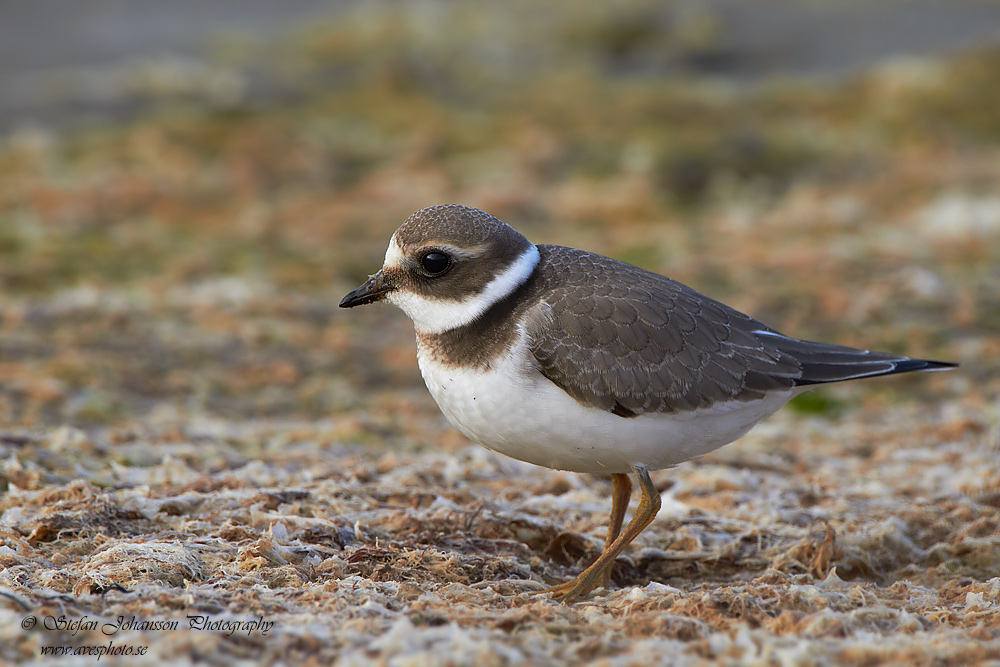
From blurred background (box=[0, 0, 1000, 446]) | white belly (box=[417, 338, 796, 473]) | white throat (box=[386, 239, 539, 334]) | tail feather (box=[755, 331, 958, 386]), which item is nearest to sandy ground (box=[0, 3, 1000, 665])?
blurred background (box=[0, 0, 1000, 446])

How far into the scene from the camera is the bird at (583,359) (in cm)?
557

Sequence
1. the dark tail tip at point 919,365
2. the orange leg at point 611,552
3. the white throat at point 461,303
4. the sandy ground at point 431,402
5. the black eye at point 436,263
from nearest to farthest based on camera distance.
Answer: the sandy ground at point 431,402 → the orange leg at point 611,552 → the white throat at point 461,303 → the black eye at point 436,263 → the dark tail tip at point 919,365

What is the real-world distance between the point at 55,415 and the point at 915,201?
1209 centimetres

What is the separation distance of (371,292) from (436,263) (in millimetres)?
507

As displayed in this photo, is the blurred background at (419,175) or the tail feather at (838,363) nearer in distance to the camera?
the tail feather at (838,363)

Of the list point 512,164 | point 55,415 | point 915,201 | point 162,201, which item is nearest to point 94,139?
point 162,201

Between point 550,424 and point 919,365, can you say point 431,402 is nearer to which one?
point 550,424

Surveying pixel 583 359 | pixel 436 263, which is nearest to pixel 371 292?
pixel 436 263

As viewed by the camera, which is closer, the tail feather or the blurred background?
the tail feather

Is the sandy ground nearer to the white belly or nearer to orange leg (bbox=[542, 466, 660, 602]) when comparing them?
orange leg (bbox=[542, 466, 660, 602])

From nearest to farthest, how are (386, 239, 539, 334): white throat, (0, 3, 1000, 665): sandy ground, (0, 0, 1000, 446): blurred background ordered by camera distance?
(0, 3, 1000, 665): sandy ground
(386, 239, 539, 334): white throat
(0, 0, 1000, 446): blurred background

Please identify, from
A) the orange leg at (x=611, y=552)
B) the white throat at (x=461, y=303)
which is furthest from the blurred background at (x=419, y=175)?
the orange leg at (x=611, y=552)

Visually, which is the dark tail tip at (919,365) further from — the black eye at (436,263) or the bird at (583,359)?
the black eye at (436,263)

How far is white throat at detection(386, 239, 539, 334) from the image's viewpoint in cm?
588
